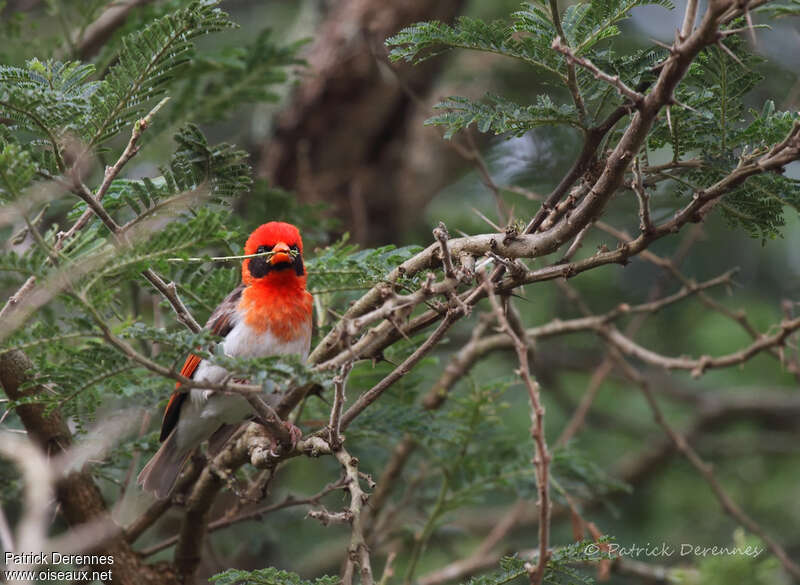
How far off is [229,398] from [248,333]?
0.27 meters

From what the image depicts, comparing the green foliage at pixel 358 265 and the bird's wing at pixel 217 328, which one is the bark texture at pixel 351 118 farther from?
the green foliage at pixel 358 265

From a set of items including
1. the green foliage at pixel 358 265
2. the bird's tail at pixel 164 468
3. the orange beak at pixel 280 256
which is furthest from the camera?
the bird's tail at pixel 164 468

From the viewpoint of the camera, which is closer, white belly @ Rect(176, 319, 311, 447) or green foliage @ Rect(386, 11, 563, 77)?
green foliage @ Rect(386, 11, 563, 77)

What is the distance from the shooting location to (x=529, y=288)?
696cm

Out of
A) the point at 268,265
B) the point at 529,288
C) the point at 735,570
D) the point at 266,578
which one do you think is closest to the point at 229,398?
the point at 268,265

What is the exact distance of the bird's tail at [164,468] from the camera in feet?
11.7

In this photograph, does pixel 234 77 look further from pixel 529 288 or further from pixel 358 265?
pixel 529 288

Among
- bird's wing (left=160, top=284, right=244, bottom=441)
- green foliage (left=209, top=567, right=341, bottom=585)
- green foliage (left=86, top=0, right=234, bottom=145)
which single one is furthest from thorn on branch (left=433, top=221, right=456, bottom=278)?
bird's wing (left=160, top=284, right=244, bottom=441)

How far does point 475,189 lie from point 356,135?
1376 millimetres

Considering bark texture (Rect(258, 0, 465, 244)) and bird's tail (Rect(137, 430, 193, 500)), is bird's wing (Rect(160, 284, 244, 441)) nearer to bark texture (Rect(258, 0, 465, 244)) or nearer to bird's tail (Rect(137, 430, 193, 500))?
bird's tail (Rect(137, 430, 193, 500))

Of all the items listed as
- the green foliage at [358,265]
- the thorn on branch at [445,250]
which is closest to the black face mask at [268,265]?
the green foliage at [358,265]

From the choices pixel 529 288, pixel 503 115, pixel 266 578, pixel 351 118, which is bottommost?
pixel 529 288

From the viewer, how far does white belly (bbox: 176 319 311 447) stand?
3490 mm

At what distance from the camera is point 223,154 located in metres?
2.69
